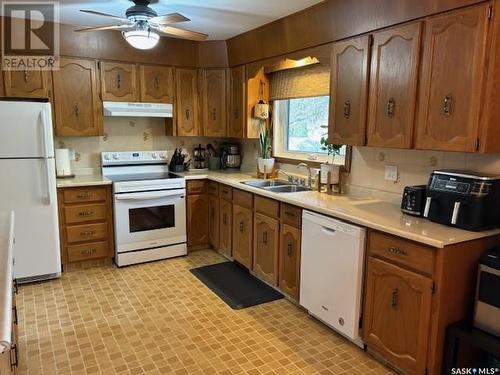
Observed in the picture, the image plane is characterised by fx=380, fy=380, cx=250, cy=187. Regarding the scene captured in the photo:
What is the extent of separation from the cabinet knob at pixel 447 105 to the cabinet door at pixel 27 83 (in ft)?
11.0

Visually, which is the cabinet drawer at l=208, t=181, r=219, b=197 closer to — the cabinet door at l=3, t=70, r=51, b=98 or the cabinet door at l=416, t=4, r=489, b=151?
the cabinet door at l=3, t=70, r=51, b=98

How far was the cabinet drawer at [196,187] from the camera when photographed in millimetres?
4078

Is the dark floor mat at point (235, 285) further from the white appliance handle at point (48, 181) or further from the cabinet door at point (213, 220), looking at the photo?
the white appliance handle at point (48, 181)

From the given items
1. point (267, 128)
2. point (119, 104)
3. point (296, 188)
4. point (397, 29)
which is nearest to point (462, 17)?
point (397, 29)

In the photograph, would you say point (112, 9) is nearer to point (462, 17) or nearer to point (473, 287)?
point (462, 17)

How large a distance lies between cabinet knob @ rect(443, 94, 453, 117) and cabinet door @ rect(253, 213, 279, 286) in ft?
4.80

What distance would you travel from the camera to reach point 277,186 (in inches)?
142

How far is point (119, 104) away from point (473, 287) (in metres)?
3.41

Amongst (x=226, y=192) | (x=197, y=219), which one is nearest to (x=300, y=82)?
(x=226, y=192)

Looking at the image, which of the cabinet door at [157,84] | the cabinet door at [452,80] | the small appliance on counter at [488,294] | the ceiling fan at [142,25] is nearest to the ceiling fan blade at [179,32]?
the ceiling fan at [142,25]

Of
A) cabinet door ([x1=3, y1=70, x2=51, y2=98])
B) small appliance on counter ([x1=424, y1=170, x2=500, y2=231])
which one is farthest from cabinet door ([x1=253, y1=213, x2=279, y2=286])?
cabinet door ([x1=3, y1=70, x2=51, y2=98])

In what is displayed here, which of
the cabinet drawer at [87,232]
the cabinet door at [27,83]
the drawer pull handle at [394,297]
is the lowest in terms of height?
the cabinet drawer at [87,232]

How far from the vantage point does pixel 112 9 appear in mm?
3051

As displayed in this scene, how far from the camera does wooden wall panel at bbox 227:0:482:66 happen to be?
2.21m
